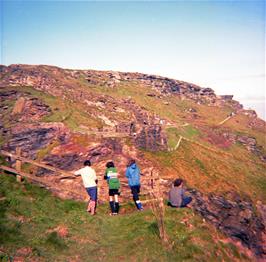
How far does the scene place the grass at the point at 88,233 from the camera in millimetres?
10922

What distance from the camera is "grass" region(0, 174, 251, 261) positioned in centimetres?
1092

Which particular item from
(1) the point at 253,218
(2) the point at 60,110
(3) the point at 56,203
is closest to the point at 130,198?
(3) the point at 56,203

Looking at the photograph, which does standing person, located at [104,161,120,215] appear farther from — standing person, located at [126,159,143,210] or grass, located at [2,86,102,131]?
grass, located at [2,86,102,131]

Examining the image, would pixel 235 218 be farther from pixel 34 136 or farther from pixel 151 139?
pixel 34 136

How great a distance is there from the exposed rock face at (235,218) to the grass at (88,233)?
3433cm

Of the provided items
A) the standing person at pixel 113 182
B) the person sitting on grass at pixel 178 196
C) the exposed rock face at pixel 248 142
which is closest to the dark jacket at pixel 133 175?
the standing person at pixel 113 182

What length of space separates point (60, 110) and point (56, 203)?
52.6m

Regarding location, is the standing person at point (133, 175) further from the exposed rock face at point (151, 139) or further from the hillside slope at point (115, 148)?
the exposed rock face at point (151, 139)

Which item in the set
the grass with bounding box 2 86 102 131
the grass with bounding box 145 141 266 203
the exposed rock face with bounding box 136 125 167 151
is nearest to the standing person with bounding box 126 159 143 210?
the grass with bounding box 145 141 266 203

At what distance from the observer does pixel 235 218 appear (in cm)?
5234

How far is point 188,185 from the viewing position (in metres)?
50.9

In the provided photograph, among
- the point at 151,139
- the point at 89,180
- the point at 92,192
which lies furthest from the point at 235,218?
the point at 89,180

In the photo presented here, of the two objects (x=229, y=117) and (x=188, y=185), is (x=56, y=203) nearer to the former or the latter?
(x=188, y=185)

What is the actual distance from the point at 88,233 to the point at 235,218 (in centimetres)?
4582
